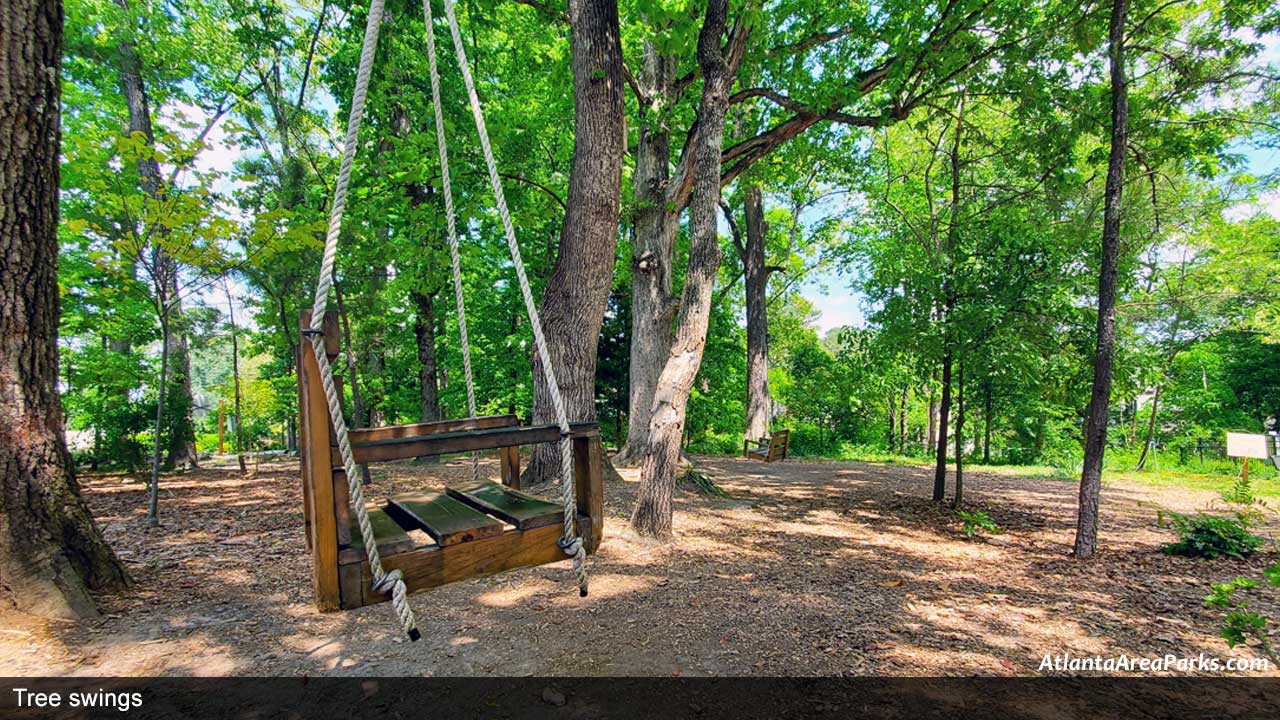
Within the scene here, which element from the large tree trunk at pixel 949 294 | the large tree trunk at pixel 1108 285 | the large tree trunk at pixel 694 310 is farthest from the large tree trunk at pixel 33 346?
the large tree trunk at pixel 949 294

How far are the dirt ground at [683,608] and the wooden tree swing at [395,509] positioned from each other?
109cm

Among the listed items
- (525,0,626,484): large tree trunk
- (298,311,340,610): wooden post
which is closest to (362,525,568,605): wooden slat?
(298,311,340,610): wooden post

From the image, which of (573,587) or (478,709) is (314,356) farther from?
(573,587)

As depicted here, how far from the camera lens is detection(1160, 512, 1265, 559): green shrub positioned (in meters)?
5.20

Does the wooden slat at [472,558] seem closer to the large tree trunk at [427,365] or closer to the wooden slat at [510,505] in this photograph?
the wooden slat at [510,505]

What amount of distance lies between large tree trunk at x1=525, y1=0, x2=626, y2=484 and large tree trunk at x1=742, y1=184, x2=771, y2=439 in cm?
1017

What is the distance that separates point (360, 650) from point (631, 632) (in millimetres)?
1620

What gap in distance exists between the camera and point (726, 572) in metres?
4.44

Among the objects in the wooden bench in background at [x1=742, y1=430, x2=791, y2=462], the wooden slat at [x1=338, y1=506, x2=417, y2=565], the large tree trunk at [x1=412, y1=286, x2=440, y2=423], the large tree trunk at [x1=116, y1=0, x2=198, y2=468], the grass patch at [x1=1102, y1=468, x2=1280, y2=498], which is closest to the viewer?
the wooden slat at [x1=338, y1=506, x2=417, y2=565]

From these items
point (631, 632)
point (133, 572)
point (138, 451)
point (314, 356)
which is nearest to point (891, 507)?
point (631, 632)

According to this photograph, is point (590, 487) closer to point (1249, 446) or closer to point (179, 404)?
point (179, 404)

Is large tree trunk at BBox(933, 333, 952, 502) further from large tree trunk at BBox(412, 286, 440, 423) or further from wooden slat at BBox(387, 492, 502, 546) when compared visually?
large tree trunk at BBox(412, 286, 440, 423)

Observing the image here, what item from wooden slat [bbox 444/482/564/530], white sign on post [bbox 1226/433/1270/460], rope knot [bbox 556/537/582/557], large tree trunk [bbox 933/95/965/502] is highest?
large tree trunk [bbox 933/95/965/502]

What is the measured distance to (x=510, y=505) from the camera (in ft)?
8.15
